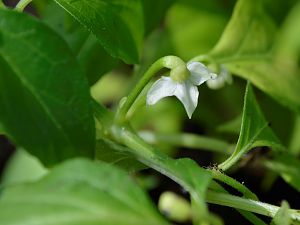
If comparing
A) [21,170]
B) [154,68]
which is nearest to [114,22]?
[154,68]

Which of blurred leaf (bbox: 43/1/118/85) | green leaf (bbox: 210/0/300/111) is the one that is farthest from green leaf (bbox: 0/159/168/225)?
green leaf (bbox: 210/0/300/111)

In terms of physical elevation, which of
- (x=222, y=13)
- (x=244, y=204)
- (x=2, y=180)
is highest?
(x=244, y=204)

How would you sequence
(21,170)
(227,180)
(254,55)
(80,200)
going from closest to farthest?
(80,200), (227,180), (254,55), (21,170)

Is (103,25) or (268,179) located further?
(268,179)

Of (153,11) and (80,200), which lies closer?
(80,200)

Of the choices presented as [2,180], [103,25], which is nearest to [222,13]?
[2,180]

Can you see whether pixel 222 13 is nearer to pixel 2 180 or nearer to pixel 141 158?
pixel 2 180

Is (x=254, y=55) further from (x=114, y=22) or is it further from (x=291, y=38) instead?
(x=114, y=22)
